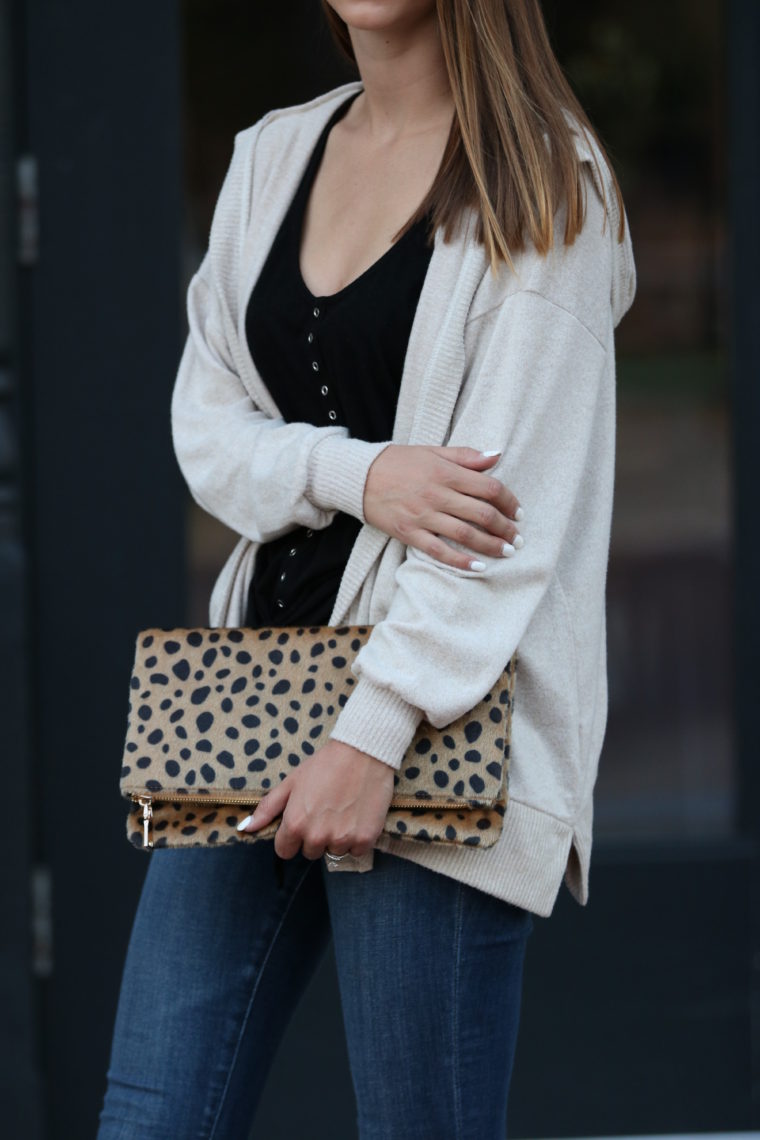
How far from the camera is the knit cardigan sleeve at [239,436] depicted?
63.8 inches

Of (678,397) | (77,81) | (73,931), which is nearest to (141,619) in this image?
(73,931)

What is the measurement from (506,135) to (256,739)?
0.68 meters

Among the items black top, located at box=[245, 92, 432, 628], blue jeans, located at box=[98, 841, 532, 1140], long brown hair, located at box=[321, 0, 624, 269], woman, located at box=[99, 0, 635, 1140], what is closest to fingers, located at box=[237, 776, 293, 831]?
woman, located at box=[99, 0, 635, 1140]

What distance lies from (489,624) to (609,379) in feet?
1.03

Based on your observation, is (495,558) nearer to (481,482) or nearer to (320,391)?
(481,482)

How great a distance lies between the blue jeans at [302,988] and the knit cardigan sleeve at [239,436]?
1.27ft

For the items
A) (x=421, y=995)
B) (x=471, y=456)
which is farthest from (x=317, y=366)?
(x=421, y=995)

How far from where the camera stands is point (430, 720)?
1.49 metres

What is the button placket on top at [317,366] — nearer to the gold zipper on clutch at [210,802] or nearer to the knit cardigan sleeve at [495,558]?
the knit cardigan sleeve at [495,558]

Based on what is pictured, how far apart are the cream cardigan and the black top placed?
34 millimetres

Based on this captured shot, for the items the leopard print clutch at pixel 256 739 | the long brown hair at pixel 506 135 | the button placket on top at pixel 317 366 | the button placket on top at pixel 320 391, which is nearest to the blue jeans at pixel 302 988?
the leopard print clutch at pixel 256 739

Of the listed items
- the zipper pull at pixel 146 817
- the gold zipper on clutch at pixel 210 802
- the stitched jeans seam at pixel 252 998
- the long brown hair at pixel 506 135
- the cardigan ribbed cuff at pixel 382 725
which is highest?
the long brown hair at pixel 506 135

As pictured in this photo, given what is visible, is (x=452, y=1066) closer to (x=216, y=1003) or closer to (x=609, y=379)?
(x=216, y=1003)

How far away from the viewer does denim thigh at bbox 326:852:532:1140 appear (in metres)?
1.54
